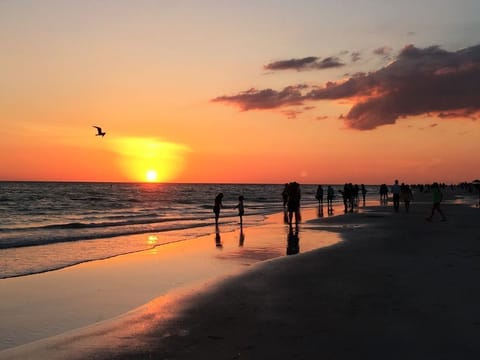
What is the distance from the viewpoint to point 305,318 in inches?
286

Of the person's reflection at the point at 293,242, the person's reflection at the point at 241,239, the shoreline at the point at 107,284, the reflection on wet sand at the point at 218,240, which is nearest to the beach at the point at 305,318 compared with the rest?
the shoreline at the point at 107,284

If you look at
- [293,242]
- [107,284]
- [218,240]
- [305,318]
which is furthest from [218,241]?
[305,318]

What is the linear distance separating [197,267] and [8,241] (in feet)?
40.9

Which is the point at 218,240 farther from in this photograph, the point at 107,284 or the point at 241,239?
the point at 107,284

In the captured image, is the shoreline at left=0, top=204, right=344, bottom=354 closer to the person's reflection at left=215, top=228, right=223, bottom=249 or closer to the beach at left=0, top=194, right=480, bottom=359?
the person's reflection at left=215, top=228, right=223, bottom=249

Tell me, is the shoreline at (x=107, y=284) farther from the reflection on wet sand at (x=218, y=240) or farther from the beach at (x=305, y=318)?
the beach at (x=305, y=318)

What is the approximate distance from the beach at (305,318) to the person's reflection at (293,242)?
3409mm

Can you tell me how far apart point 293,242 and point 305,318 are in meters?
11.3

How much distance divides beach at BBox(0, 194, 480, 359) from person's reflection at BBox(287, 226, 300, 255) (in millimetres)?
3409

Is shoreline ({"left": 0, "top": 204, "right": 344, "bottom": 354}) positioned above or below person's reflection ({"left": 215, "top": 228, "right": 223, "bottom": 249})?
below

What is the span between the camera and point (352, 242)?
1711cm

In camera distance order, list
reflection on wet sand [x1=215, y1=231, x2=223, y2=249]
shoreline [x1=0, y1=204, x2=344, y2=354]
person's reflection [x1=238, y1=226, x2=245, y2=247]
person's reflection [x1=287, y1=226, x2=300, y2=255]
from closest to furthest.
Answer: shoreline [x1=0, y1=204, x2=344, y2=354]
person's reflection [x1=287, y1=226, x2=300, y2=255]
reflection on wet sand [x1=215, y1=231, x2=223, y2=249]
person's reflection [x1=238, y1=226, x2=245, y2=247]

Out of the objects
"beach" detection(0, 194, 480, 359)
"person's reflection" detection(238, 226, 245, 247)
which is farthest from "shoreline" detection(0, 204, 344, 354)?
"beach" detection(0, 194, 480, 359)

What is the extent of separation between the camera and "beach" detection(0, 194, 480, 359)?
595cm
